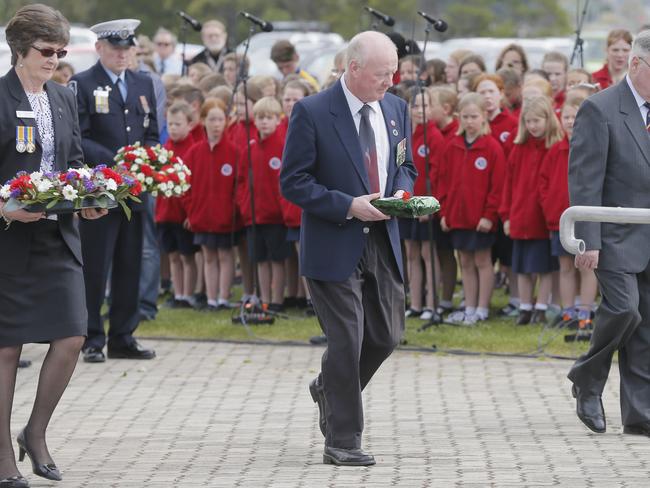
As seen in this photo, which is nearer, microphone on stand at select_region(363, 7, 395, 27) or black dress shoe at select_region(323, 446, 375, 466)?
black dress shoe at select_region(323, 446, 375, 466)

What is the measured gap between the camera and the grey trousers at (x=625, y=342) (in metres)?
8.48

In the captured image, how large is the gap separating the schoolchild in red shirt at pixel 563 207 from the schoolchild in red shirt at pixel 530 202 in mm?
80

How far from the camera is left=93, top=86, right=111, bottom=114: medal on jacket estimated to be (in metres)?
11.3

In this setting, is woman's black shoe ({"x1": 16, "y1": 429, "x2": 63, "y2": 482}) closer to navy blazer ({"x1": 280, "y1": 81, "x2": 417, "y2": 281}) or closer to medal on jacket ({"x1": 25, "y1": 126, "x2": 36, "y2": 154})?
medal on jacket ({"x1": 25, "y1": 126, "x2": 36, "y2": 154})

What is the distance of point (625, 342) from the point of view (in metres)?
8.66

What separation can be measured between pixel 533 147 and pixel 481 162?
494 millimetres

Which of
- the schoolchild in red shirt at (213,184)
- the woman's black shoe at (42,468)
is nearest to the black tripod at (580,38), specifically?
the schoolchild in red shirt at (213,184)

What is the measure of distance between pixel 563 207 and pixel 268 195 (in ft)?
8.66

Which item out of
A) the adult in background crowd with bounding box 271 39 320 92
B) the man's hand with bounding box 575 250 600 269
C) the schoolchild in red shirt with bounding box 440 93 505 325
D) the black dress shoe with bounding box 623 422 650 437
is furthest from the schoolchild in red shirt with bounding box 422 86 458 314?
the man's hand with bounding box 575 250 600 269

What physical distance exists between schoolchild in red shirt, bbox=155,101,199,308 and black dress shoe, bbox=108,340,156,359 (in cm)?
261

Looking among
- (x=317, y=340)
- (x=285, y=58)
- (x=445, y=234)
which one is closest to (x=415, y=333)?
(x=317, y=340)

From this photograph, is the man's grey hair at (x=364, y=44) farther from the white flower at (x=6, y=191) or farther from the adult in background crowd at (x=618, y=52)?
the adult in background crowd at (x=618, y=52)

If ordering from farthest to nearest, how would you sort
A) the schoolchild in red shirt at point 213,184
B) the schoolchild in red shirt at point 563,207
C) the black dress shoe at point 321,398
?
the schoolchild in red shirt at point 213,184
the schoolchild in red shirt at point 563,207
the black dress shoe at point 321,398

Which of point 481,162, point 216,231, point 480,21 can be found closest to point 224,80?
point 216,231
